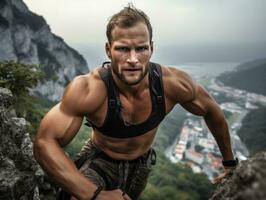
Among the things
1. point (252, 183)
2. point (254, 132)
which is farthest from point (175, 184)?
point (252, 183)

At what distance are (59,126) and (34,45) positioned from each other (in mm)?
103892

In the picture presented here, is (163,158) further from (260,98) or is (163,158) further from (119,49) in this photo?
(260,98)

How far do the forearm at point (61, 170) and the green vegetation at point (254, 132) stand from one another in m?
93.0

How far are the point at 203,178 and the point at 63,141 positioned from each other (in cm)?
7586

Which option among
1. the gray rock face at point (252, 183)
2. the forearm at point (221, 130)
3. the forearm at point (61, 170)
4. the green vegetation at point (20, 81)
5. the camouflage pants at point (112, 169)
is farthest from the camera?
the green vegetation at point (20, 81)

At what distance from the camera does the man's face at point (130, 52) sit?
4117mm

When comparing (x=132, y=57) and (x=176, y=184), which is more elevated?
(x=132, y=57)

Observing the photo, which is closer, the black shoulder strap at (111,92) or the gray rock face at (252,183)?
the gray rock face at (252,183)

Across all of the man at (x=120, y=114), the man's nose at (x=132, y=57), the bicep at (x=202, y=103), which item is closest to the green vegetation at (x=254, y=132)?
the bicep at (x=202, y=103)

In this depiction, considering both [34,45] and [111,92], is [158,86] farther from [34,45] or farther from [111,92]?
[34,45]

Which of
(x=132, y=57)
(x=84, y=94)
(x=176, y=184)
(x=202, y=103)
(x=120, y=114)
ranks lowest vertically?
(x=176, y=184)

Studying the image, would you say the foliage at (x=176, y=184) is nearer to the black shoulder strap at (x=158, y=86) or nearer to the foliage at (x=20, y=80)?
the foliage at (x=20, y=80)

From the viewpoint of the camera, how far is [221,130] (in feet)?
16.1

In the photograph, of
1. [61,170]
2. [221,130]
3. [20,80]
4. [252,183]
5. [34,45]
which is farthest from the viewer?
[34,45]
